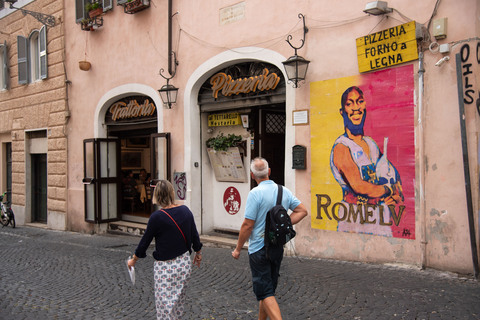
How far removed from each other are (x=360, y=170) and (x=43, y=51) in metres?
11.5

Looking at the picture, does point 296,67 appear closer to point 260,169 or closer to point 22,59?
point 260,169

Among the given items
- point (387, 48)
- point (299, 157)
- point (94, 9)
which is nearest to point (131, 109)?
point (94, 9)

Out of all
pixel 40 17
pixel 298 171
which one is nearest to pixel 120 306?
pixel 298 171

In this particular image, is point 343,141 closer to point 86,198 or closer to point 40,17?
point 86,198

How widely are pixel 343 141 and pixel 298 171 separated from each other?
103 cm

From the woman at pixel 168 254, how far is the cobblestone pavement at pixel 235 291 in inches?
46.4

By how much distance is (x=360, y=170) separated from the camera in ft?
Result: 24.4

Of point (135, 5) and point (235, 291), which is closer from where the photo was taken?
point (235, 291)

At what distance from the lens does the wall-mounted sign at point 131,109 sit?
38.2 ft

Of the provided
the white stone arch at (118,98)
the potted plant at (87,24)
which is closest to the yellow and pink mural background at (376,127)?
the white stone arch at (118,98)

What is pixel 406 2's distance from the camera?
22.6 feet

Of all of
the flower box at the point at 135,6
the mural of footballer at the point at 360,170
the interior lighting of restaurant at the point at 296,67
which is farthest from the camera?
the flower box at the point at 135,6

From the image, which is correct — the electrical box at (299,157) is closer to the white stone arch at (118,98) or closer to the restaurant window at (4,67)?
the white stone arch at (118,98)

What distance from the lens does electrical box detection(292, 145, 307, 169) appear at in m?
8.12
